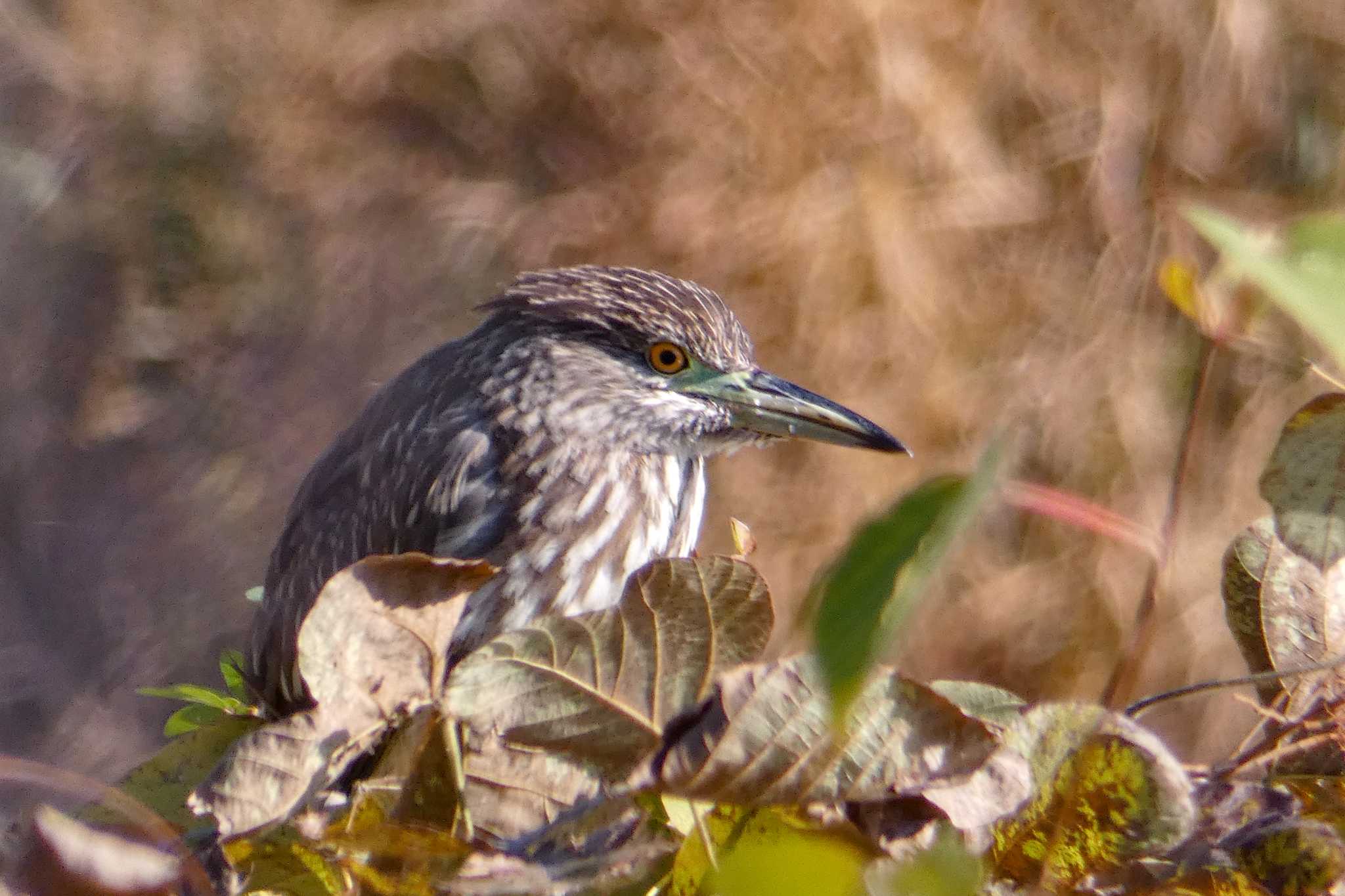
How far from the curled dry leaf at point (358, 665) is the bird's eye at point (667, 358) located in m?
1.27

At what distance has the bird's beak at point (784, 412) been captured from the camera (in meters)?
2.01

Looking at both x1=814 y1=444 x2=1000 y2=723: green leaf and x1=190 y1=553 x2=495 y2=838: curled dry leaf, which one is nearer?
x1=814 y1=444 x2=1000 y2=723: green leaf

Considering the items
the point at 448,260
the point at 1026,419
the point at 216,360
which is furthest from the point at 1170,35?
the point at 216,360

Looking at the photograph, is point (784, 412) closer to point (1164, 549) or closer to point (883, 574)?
point (1164, 549)

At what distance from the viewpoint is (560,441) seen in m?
2.15

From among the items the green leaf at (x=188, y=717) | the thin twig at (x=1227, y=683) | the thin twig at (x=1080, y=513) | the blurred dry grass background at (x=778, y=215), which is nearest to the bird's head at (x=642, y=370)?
the green leaf at (x=188, y=717)

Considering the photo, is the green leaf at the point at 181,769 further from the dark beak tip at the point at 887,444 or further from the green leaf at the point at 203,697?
the dark beak tip at the point at 887,444

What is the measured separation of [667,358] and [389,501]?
50cm

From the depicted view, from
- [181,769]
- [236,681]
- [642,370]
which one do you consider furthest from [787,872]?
[642,370]

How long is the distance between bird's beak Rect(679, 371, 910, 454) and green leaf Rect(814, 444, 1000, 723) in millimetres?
1474

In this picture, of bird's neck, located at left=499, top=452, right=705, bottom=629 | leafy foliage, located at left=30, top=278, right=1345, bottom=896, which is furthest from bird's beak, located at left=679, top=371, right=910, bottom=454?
leafy foliage, located at left=30, top=278, right=1345, bottom=896

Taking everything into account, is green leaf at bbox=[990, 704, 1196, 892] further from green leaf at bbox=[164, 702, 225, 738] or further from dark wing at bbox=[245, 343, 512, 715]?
dark wing at bbox=[245, 343, 512, 715]

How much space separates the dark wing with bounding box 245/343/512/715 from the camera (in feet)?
6.74

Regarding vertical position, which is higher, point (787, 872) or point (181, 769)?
point (787, 872)
